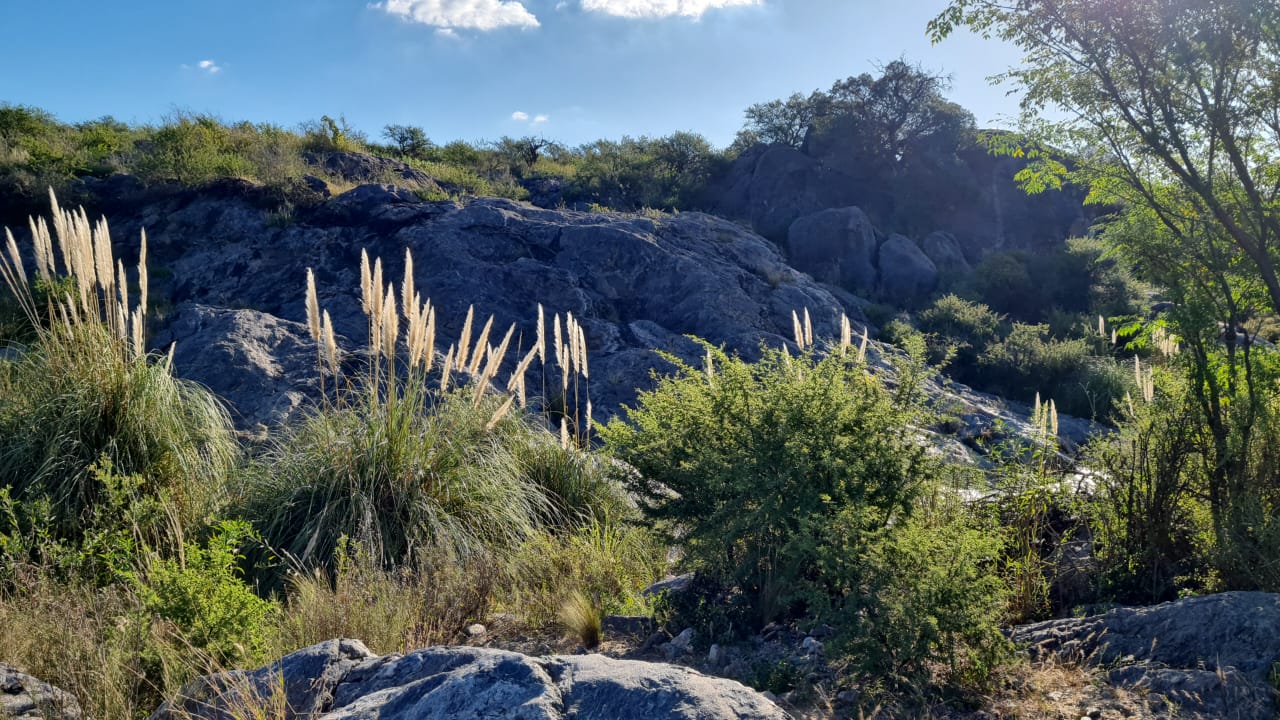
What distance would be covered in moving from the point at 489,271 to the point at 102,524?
606 centimetres

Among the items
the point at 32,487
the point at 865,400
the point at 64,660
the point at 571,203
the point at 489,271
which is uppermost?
the point at 571,203

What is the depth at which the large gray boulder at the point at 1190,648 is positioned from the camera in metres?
2.89

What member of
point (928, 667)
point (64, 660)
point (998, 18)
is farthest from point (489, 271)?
point (928, 667)

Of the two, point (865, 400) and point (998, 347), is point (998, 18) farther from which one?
point (998, 347)

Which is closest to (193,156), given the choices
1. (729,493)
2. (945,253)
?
(729,493)

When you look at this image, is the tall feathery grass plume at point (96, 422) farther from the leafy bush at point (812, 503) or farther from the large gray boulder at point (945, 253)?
the large gray boulder at point (945, 253)

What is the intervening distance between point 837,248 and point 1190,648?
53.6 ft

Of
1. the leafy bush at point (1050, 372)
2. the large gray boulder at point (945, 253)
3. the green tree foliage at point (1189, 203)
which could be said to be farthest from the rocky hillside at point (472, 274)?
the large gray boulder at point (945, 253)

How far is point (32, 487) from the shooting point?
5434 millimetres

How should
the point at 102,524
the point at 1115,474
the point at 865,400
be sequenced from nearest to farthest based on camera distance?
the point at 865,400
the point at 1115,474
the point at 102,524

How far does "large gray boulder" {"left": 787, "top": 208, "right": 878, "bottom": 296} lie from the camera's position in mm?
18172

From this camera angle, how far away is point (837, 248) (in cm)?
1884

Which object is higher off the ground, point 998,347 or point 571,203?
point 571,203

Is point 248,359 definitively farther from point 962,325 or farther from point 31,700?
point 962,325
